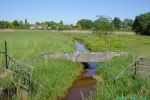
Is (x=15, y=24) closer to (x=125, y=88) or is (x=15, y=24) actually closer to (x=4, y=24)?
(x=4, y=24)

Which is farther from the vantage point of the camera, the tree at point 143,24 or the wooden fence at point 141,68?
the tree at point 143,24

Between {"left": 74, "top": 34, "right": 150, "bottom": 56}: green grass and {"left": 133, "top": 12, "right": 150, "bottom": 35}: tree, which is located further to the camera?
{"left": 133, "top": 12, "right": 150, "bottom": 35}: tree

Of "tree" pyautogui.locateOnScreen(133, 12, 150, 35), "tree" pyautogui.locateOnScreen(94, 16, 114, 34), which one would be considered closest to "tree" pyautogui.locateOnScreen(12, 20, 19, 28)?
"tree" pyautogui.locateOnScreen(133, 12, 150, 35)

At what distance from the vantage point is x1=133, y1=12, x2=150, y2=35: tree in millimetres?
130000

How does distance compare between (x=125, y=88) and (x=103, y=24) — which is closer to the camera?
(x=125, y=88)

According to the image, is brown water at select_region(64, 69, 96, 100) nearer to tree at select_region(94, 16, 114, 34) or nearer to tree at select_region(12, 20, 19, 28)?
tree at select_region(94, 16, 114, 34)

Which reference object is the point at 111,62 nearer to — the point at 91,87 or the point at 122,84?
the point at 91,87

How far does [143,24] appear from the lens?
5256 inches

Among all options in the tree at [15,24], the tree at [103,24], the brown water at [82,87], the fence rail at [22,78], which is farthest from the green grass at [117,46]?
the tree at [15,24]

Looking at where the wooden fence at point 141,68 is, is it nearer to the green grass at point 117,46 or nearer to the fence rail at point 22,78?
the fence rail at point 22,78

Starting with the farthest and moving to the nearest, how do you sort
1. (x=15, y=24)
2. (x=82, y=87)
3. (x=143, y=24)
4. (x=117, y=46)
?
(x=15, y=24) → (x=143, y=24) → (x=117, y=46) → (x=82, y=87)

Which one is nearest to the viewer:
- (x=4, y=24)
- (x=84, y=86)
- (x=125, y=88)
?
(x=125, y=88)

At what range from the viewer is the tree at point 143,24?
130000mm

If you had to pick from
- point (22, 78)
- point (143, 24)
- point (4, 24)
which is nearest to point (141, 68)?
point (22, 78)
